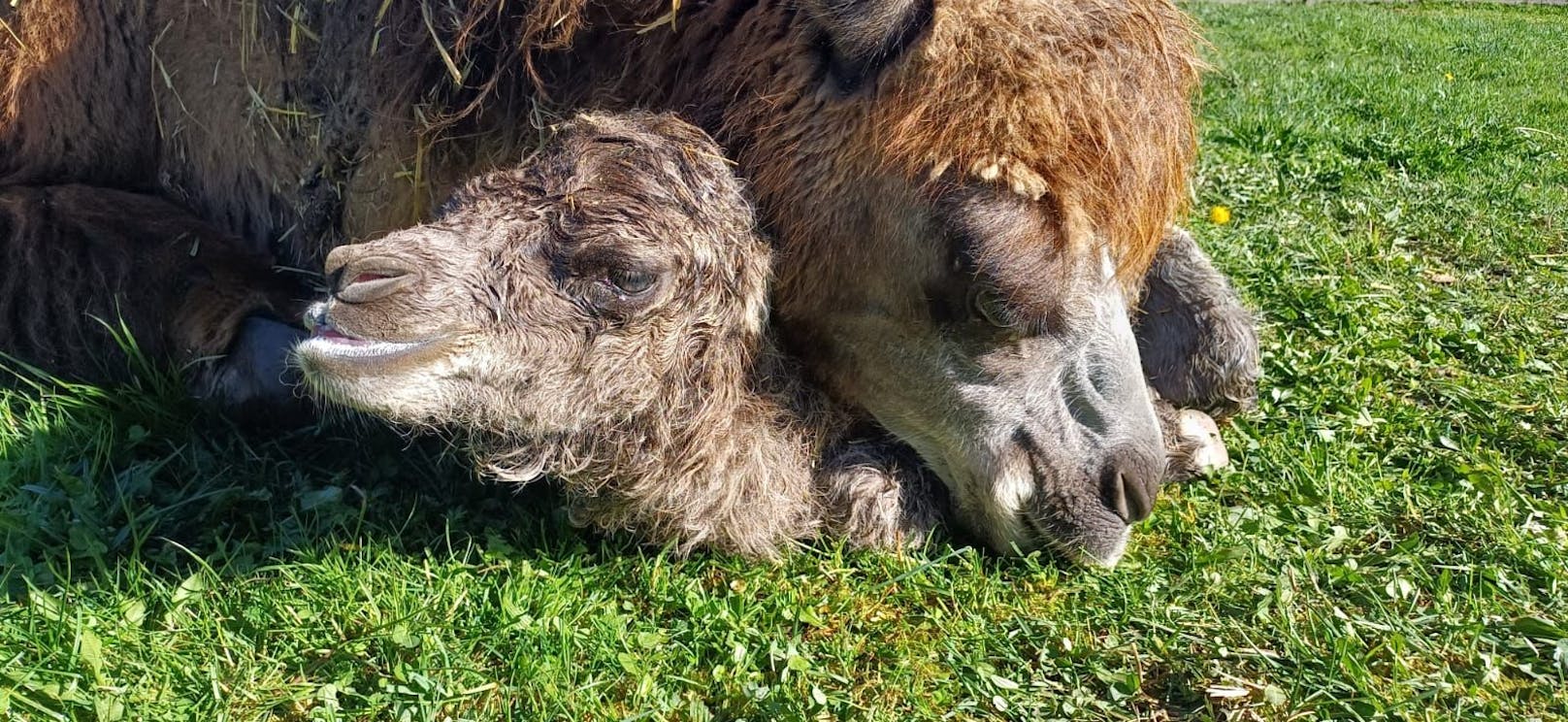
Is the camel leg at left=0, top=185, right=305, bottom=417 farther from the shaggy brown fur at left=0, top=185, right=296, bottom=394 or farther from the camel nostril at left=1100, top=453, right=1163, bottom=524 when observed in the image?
the camel nostril at left=1100, top=453, right=1163, bottom=524

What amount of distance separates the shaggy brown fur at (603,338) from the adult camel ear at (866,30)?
13.2 inches

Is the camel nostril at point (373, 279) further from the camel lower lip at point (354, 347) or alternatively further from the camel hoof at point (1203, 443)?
the camel hoof at point (1203, 443)

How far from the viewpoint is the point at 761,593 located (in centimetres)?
254

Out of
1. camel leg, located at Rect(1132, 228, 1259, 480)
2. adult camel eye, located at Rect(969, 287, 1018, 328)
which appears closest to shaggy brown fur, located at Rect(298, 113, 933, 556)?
adult camel eye, located at Rect(969, 287, 1018, 328)

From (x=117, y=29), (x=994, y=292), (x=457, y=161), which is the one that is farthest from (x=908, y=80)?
(x=117, y=29)

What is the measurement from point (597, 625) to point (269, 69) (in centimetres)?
160

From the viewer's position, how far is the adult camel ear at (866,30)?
6.95 ft

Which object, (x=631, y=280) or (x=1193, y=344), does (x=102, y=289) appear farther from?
(x=1193, y=344)

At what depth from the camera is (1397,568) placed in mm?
2639

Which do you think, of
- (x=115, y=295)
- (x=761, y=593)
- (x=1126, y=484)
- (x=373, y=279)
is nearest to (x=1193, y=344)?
(x=1126, y=484)

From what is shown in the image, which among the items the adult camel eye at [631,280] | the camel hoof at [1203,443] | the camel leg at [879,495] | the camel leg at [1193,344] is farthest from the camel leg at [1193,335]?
the adult camel eye at [631,280]

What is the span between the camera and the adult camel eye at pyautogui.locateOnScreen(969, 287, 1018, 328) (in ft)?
7.61

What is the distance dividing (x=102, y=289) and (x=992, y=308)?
7.35ft

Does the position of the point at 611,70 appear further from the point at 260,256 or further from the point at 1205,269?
the point at 1205,269
